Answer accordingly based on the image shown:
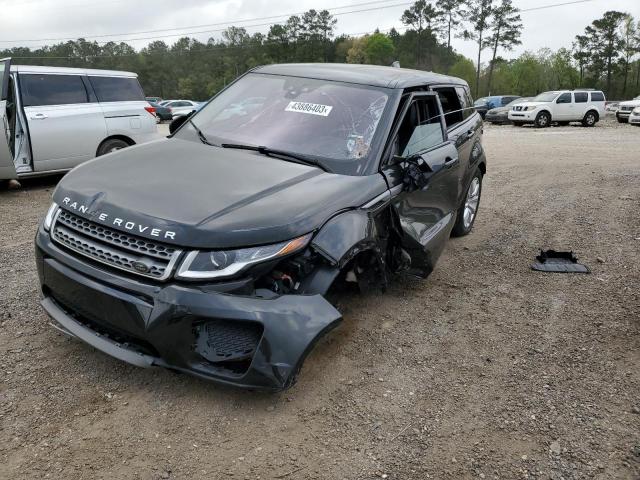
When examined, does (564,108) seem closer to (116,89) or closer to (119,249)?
(116,89)

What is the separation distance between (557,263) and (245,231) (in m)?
3.68

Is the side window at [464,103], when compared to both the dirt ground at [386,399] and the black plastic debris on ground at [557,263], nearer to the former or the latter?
the black plastic debris on ground at [557,263]

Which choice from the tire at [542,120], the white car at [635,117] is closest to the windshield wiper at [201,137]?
the tire at [542,120]

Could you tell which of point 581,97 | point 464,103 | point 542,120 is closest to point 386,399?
point 464,103

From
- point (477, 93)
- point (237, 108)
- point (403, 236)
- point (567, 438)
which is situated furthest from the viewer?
point (477, 93)

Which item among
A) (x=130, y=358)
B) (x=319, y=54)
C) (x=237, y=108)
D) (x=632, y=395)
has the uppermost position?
(x=319, y=54)

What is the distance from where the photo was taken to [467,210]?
19.4ft

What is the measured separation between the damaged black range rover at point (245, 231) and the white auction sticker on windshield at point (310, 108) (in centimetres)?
1

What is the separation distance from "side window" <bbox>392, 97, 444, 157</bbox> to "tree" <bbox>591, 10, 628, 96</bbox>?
74.7m

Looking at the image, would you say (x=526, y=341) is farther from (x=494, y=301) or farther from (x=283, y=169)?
(x=283, y=169)

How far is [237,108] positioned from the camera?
4.04m

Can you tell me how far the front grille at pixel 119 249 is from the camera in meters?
2.49

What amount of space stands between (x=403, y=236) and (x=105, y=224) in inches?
74.2

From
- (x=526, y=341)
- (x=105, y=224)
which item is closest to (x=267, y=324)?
(x=105, y=224)
